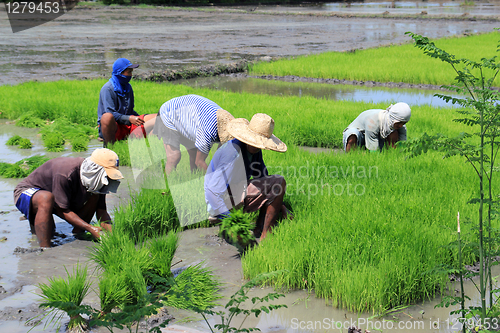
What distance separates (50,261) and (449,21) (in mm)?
38323

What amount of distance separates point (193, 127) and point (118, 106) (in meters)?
1.92

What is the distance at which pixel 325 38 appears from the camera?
27.0 metres

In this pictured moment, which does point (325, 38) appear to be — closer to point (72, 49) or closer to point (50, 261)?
point (72, 49)

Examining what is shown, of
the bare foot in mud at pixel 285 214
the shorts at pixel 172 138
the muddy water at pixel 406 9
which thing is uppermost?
the muddy water at pixel 406 9

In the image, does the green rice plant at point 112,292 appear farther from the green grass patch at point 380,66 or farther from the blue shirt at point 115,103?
the green grass patch at point 380,66

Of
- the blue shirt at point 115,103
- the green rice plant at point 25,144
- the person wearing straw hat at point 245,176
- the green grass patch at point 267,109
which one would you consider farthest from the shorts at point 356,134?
the green rice plant at point 25,144

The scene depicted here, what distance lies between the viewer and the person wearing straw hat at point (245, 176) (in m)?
3.82

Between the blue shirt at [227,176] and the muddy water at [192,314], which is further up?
the blue shirt at [227,176]

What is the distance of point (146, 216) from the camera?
437 centimetres

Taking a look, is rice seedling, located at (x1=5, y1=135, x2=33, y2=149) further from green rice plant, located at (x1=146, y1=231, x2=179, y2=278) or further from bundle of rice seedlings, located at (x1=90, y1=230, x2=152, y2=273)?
green rice plant, located at (x1=146, y1=231, x2=179, y2=278)

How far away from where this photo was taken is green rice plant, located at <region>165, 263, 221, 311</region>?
3.19m

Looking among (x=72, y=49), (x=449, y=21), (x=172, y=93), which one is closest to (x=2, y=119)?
(x=172, y=93)

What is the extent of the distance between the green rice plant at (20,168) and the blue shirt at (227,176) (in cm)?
293
